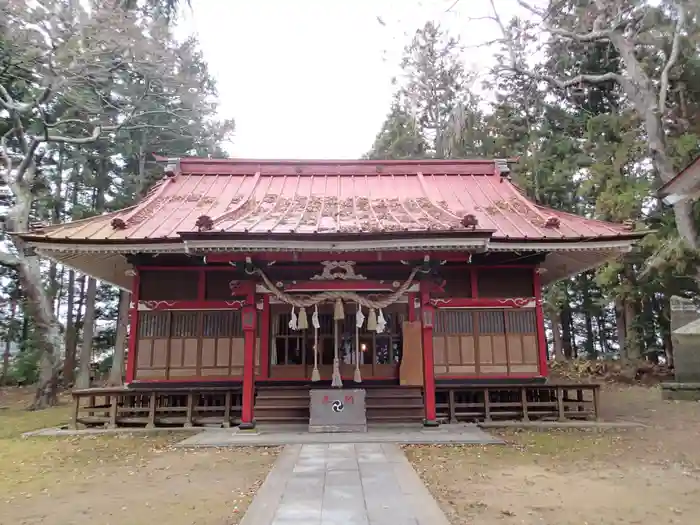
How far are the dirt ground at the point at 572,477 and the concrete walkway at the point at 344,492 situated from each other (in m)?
0.28

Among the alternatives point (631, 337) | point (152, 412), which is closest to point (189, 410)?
point (152, 412)

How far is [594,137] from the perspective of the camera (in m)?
17.6

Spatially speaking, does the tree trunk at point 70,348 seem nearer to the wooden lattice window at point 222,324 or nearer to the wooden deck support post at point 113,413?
the wooden deck support post at point 113,413

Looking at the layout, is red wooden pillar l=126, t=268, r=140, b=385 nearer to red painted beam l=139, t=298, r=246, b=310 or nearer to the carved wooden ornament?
red painted beam l=139, t=298, r=246, b=310

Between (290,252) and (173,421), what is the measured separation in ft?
13.8

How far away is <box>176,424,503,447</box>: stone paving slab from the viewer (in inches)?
303

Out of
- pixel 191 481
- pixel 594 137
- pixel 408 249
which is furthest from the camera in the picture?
pixel 594 137

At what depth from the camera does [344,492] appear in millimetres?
5059

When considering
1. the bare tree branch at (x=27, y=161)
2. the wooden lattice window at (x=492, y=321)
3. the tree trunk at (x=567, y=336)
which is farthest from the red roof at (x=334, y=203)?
the tree trunk at (x=567, y=336)

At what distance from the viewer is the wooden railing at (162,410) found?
9328mm

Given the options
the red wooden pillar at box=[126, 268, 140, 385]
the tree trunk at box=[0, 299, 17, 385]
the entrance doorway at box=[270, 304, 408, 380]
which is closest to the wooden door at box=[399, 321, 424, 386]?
the entrance doorway at box=[270, 304, 408, 380]

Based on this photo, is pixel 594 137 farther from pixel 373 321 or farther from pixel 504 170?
pixel 373 321

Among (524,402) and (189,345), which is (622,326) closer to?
(524,402)

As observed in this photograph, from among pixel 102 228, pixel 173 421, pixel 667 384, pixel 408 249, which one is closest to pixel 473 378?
pixel 408 249
